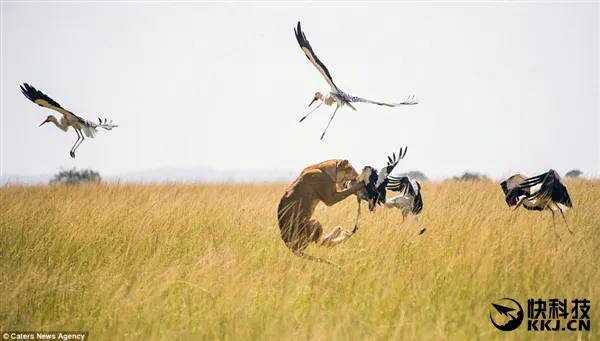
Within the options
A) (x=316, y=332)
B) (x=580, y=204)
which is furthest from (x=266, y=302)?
(x=580, y=204)

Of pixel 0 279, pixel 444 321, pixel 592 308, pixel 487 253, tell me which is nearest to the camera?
pixel 444 321

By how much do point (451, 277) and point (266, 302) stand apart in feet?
5.55

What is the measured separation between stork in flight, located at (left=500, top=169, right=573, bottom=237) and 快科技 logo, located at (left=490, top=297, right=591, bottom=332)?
2.87 meters

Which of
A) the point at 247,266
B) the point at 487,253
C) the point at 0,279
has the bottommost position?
the point at 0,279

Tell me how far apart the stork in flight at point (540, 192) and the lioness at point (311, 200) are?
118 inches

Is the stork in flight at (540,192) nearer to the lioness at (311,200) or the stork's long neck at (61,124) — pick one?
the lioness at (311,200)

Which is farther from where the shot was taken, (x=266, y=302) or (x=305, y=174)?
(x=305, y=174)

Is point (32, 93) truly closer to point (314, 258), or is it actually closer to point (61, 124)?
point (61, 124)

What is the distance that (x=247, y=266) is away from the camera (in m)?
5.57

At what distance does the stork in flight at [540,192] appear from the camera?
25.8 ft

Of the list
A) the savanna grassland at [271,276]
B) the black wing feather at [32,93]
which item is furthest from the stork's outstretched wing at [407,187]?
the black wing feather at [32,93]

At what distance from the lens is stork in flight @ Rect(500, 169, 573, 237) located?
785 centimetres

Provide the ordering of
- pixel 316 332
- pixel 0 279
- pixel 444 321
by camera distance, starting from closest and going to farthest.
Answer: pixel 316 332, pixel 444 321, pixel 0 279

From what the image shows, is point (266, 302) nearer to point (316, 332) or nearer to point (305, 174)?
point (316, 332)
